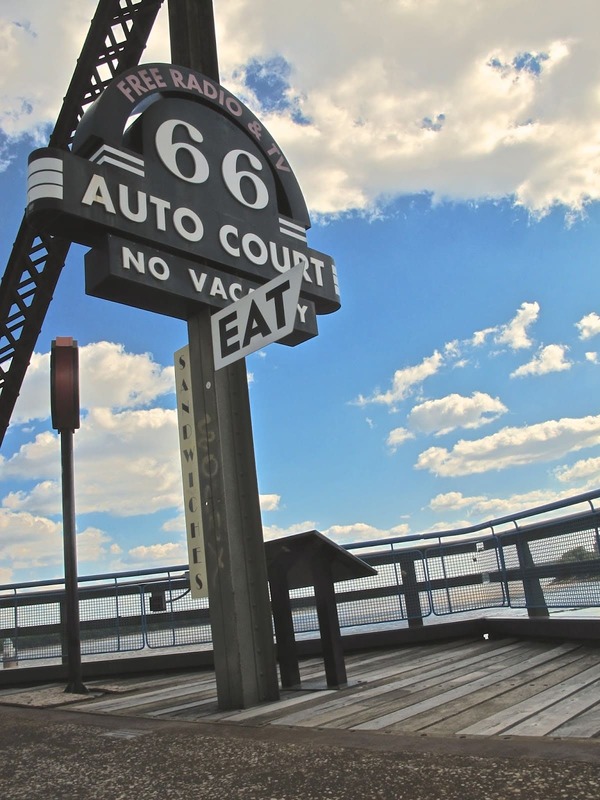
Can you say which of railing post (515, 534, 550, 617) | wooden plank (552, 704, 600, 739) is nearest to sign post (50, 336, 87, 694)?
railing post (515, 534, 550, 617)

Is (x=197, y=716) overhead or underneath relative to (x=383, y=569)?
underneath

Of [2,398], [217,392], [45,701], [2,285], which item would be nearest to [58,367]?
[217,392]

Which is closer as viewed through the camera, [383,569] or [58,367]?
[58,367]

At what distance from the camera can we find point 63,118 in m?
12.5

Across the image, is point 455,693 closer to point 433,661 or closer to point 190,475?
point 433,661

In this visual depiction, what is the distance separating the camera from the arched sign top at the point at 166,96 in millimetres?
5566

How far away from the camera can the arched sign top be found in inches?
219

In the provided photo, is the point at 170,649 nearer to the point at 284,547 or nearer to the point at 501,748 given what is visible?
the point at 284,547

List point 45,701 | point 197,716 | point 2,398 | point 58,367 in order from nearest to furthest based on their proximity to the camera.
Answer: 1. point 197,716
2. point 45,701
3. point 58,367
4. point 2,398

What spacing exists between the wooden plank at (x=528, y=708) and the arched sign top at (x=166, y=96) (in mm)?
5138

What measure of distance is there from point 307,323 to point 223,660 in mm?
3456

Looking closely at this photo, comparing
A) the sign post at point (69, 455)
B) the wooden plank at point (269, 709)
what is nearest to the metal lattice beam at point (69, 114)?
the sign post at point (69, 455)

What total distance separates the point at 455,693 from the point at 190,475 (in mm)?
2760

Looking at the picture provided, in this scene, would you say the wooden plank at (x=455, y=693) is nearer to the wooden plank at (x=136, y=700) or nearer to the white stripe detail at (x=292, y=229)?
the wooden plank at (x=136, y=700)
